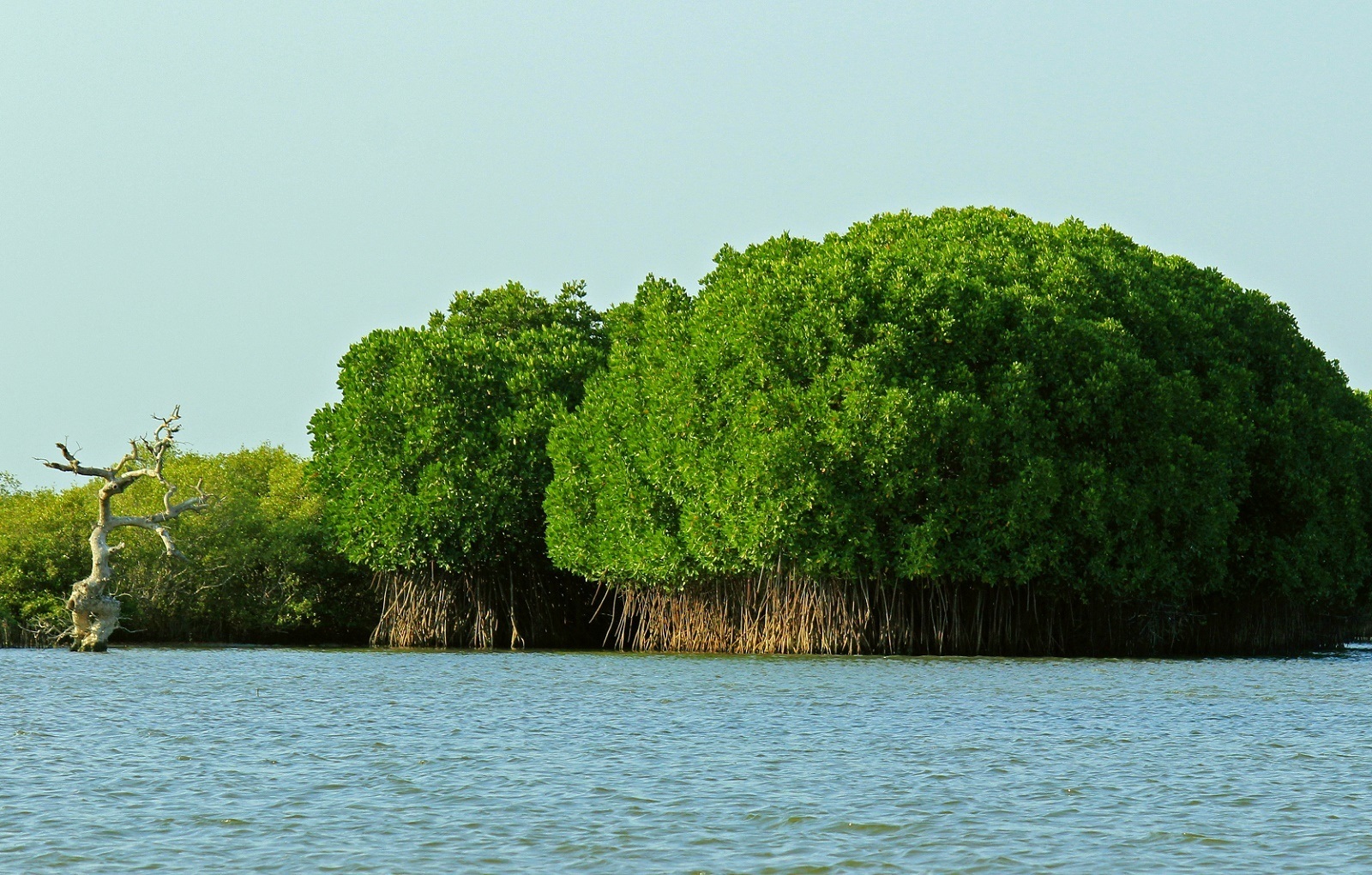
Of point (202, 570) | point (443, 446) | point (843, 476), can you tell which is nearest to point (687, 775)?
point (843, 476)

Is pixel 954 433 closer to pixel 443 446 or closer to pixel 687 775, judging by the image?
pixel 443 446

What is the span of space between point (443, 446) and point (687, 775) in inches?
1187

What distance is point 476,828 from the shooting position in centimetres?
1286

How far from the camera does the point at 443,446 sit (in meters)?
45.2

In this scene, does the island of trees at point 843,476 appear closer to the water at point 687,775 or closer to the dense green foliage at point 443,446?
the dense green foliage at point 443,446

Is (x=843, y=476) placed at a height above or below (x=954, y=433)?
below

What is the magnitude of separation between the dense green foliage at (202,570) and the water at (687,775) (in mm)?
20461

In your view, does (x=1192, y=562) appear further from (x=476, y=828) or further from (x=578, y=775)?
(x=476, y=828)

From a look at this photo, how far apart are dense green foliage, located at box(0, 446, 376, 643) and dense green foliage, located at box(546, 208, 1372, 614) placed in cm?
1209

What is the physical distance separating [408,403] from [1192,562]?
21.5 m

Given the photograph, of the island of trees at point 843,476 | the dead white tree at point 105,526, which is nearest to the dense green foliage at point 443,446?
the island of trees at point 843,476

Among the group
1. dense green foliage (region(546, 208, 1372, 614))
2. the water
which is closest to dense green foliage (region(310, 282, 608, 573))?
dense green foliage (region(546, 208, 1372, 614))

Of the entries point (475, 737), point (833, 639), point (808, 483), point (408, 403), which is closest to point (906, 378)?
point (808, 483)

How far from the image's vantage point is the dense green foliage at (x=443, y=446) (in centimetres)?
4475
